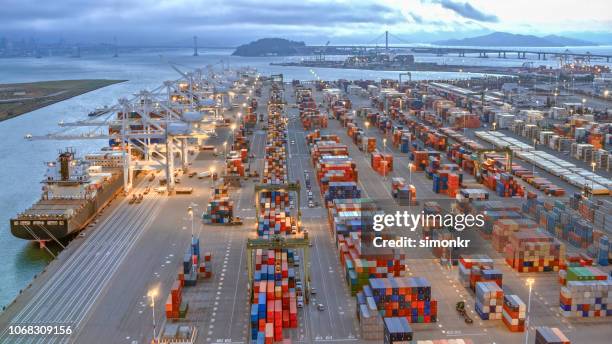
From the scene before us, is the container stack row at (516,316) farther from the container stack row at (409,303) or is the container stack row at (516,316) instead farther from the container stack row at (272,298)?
the container stack row at (272,298)

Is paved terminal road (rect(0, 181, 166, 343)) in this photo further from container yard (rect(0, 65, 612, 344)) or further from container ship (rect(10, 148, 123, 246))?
container ship (rect(10, 148, 123, 246))

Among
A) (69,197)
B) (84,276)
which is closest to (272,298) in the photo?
(84,276)

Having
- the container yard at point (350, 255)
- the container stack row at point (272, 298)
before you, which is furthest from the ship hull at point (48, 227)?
the container stack row at point (272, 298)

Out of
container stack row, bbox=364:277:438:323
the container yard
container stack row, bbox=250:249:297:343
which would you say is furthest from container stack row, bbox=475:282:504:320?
container stack row, bbox=250:249:297:343

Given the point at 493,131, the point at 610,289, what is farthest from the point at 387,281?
the point at 493,131

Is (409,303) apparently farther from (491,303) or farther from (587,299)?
(587,299)
